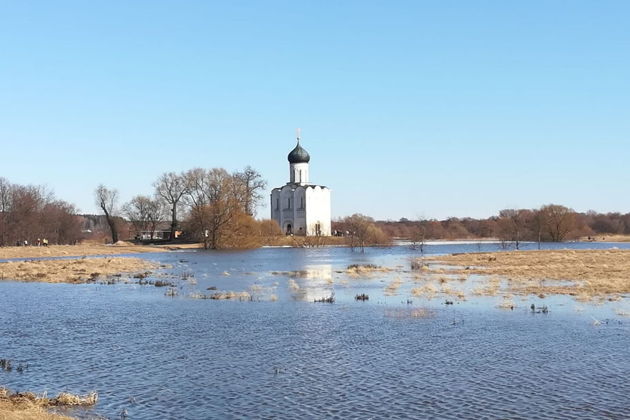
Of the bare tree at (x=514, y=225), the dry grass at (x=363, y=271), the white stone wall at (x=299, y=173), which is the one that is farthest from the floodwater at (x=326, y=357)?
the white stone wall at (x=299, y=173)

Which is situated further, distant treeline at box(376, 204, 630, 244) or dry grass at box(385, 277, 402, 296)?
distant treeline at box(376, 204, 630, 244)

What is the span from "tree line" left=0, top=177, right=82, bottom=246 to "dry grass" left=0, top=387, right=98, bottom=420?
86.2 m

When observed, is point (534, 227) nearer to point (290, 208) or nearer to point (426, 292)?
point (290, 208)

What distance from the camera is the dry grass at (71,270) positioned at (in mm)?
44500

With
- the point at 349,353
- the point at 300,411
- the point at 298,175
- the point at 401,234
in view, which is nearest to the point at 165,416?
the point at 300,411

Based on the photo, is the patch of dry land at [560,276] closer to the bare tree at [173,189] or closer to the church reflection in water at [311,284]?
the church reflection in water at [311,284]

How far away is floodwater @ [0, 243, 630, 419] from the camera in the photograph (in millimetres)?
12906

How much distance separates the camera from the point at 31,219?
3875 inches

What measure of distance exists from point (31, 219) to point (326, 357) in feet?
302

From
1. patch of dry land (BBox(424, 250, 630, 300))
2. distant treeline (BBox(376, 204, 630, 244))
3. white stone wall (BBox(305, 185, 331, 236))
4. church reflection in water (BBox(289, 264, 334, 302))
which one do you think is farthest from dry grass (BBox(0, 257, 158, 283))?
white stone wall (BBox(305, 185, 331, 236))

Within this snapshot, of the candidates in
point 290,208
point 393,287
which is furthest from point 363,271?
point 290,208

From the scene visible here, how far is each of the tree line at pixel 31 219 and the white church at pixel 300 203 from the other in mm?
42589

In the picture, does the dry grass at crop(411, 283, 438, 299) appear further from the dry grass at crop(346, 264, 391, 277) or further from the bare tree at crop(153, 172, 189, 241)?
the bare tree at crop(153, 172, 189, 241)

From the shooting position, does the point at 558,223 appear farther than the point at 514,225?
Yes
